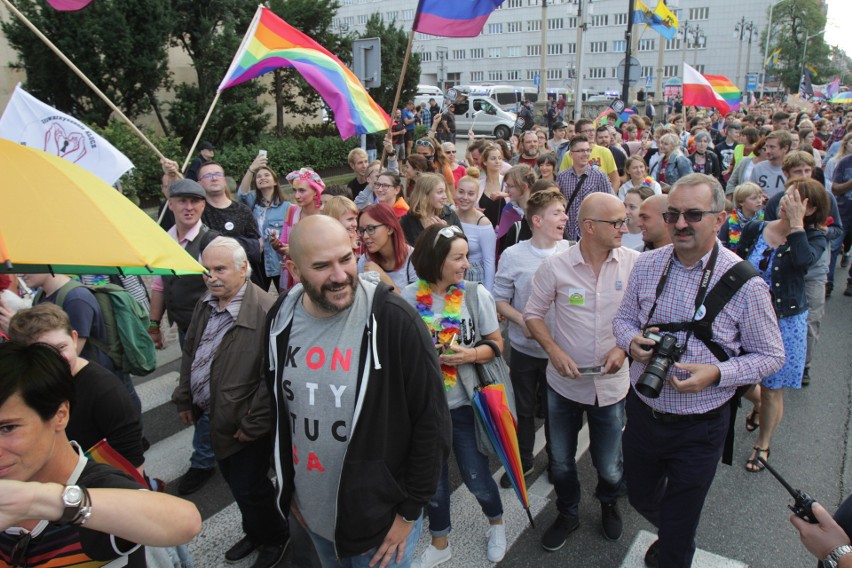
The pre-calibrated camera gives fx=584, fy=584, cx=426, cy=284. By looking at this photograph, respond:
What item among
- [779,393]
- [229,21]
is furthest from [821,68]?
[779,393]

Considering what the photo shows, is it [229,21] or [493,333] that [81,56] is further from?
[493,333]

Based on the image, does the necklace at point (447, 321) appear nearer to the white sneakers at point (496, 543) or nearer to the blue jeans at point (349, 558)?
the blue jeans at point (349, 558)

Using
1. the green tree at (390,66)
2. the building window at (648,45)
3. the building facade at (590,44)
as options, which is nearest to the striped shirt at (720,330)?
the green tree at (390,66)

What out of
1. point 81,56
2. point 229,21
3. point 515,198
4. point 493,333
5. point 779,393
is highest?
point 229,21

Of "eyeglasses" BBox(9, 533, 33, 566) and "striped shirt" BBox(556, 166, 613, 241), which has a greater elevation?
"striped shirt" BBox(556, 166, 613, 241)

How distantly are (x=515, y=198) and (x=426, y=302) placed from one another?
326 cm

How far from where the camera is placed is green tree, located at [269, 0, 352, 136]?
16.7m

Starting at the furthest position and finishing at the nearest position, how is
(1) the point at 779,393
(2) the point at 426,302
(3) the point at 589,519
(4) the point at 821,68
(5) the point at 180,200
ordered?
(4) the point at 821,68, (5) the point at 180,200, (1) the point at 779,393, (3) the point at 589,519, (2) the point at 426,302

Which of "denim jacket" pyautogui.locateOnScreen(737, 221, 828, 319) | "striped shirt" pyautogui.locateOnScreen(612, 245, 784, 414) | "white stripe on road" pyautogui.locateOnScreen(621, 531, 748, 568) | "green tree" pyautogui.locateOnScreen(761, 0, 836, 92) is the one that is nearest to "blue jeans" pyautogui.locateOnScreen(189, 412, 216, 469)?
"white stripe on road" pyautogui.locateOnScreen(621, 531, 748, 568)

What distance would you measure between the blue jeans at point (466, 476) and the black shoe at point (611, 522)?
2.34 ft

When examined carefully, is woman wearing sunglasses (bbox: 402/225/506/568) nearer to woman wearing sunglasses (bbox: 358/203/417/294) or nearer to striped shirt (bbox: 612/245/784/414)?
woman wearing sunglasses (bbox: 358/203/417/294)

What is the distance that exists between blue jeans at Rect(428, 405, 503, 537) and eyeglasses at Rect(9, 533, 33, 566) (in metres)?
1.93

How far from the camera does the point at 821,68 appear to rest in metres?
83.7

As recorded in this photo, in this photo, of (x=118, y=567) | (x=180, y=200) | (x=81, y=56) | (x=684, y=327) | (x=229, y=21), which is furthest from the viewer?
(x=229, y=21)
